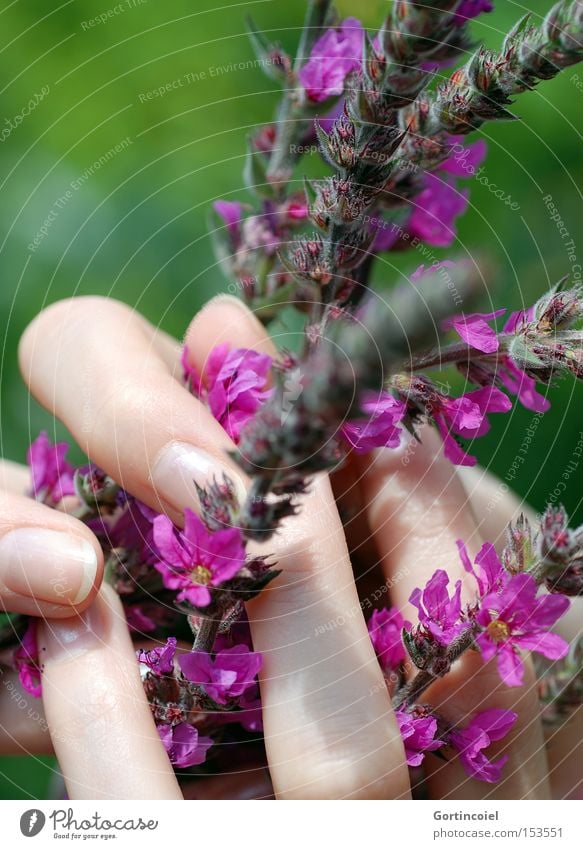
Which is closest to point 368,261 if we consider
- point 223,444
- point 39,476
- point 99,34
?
point 223,444

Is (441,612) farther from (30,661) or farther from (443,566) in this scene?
(30,661)

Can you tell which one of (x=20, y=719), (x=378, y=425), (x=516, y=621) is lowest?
(x=20, y=719)

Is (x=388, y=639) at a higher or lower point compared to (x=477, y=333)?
lower

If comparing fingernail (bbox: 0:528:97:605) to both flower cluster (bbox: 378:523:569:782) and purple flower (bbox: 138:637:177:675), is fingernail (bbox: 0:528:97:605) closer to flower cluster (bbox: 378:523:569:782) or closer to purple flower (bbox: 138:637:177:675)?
purple flower (bbox: 138:637:177:675)

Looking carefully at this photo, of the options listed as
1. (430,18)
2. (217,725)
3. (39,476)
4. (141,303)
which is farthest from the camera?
(141,303)

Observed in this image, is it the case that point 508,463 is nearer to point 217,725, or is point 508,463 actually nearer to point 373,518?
point 373,518

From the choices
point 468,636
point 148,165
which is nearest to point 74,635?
point 468,636
